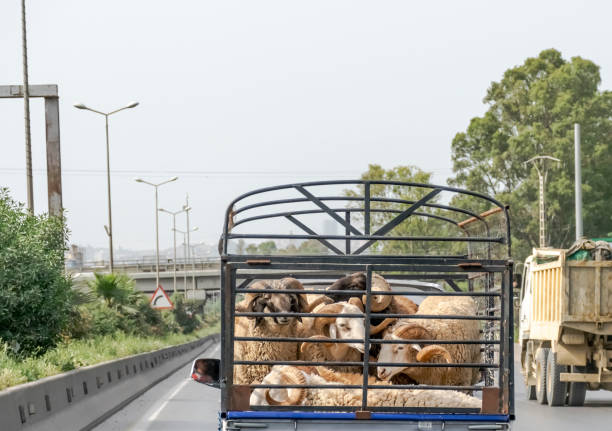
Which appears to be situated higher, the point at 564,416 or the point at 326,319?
the point at 326,319

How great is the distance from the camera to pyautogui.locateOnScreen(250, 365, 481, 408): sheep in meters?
7.30

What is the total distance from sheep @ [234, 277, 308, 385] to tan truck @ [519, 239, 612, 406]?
11.2 meters

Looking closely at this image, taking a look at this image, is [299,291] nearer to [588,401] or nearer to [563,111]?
[588,401]

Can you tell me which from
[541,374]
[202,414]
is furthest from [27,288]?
[541,374]

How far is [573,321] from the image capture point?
18.7 metres

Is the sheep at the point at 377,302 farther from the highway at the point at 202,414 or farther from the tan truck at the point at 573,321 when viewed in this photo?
the tan truck at the point at 573,321

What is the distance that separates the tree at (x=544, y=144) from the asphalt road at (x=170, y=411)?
4849cm

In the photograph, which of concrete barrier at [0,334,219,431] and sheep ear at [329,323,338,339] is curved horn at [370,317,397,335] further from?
concrete barrier at [0,334,219,431]

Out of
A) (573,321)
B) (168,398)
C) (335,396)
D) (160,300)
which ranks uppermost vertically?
(335,396)

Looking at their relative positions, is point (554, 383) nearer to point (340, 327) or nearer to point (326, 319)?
point (326, 319)

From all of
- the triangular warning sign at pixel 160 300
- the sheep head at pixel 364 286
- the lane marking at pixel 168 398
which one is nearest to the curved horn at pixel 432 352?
the sheep head at pixel 364 286

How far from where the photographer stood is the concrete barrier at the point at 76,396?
11336mm

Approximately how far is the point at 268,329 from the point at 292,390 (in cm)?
64

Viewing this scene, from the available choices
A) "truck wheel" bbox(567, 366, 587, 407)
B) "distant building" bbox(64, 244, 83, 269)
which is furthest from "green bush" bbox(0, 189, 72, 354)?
"truck wheel" bbox(567, 366, 587, 407)
